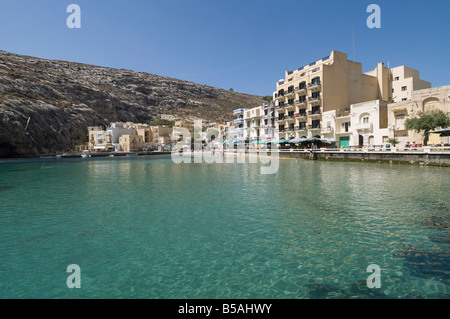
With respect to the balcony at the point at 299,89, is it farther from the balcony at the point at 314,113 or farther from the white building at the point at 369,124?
the white building at the point at 369,124

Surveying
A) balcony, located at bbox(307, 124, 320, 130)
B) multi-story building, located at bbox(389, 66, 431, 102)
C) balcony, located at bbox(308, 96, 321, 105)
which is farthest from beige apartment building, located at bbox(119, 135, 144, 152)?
multi-story building, located at bbox(389, 66, 431, 102)

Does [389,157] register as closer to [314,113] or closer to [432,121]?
[432,121]

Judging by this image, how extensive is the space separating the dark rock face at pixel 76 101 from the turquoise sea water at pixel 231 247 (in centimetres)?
7734

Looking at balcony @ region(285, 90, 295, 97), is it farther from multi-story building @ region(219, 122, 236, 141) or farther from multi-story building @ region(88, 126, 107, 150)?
multi-story building @ region(88, 126, 107, 150)

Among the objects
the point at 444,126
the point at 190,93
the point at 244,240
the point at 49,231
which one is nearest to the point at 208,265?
the point at 244,240

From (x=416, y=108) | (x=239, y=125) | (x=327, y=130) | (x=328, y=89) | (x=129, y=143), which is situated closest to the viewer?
(x=416, y=108)

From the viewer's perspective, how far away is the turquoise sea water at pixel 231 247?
5555 millimetres

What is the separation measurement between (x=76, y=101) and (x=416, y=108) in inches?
4580

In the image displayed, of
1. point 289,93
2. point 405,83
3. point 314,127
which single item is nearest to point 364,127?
point 314,127

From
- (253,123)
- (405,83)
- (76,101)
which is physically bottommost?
(253,123)

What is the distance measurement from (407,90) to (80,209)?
203 feet

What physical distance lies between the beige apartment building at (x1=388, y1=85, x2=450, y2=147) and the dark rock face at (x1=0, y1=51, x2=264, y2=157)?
8928 cm

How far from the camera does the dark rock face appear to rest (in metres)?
74.2

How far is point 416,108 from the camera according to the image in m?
38.1
